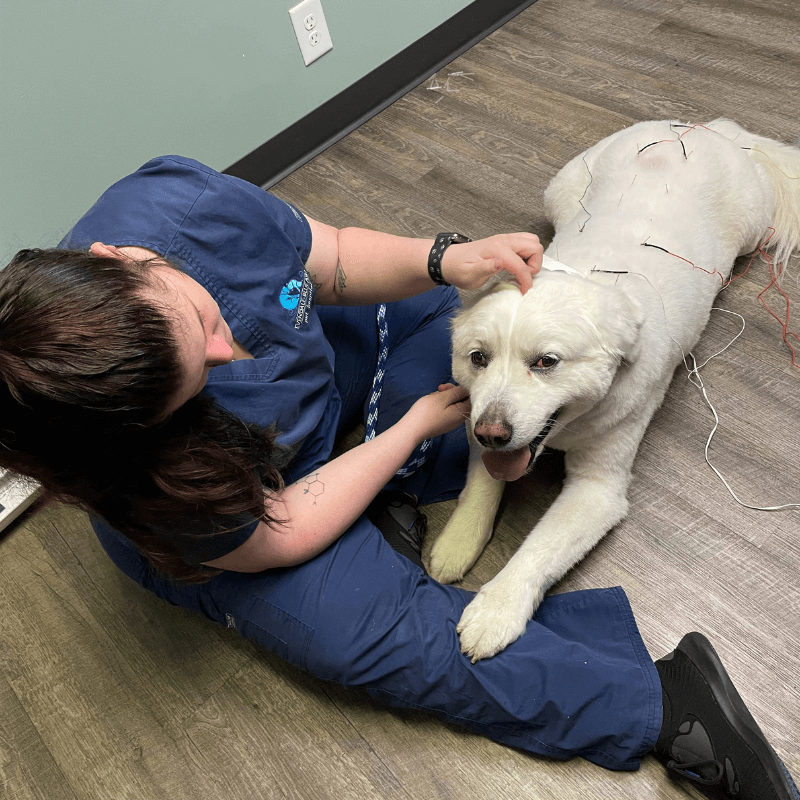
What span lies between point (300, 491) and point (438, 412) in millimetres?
302

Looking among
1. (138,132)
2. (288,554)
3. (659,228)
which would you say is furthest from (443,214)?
(288,554)

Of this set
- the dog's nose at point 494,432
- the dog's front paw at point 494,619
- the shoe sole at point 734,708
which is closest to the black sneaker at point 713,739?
the shoe sole at point 734,708

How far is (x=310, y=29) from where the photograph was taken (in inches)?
89.3

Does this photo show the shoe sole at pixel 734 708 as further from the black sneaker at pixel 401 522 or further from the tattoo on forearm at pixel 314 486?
the tattoo on forearm at pixel 314 486

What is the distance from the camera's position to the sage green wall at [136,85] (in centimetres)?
182

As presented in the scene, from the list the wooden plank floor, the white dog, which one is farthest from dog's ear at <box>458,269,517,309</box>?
the wooden plank floor

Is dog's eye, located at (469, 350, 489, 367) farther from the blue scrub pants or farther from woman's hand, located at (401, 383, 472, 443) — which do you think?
the blue scrub pants

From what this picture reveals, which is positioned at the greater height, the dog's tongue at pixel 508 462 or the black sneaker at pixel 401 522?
the dog's tongue at pixel 508 462

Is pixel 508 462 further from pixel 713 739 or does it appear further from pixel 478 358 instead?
pixel 713 739

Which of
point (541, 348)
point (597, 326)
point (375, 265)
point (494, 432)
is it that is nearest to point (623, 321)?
point (597, 326)

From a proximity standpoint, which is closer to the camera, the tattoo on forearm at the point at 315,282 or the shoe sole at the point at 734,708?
the shoe sole at the point at 734,708

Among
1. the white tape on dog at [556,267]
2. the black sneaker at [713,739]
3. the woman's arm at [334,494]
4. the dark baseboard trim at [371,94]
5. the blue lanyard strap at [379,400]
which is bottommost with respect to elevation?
the black sneaker at [713,739]

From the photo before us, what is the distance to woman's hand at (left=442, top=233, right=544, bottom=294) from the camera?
119 cm

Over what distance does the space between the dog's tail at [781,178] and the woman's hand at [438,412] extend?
40.5 inches
